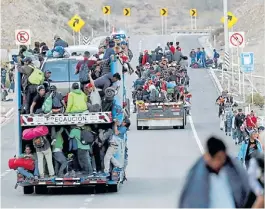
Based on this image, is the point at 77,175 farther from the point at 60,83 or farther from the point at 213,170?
the point at 213,170

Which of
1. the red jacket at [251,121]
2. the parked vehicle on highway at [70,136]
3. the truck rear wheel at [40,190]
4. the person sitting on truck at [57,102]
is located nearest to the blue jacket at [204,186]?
the parked vehicle on highway at [70,136]

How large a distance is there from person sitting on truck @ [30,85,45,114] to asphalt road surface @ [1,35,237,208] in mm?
1869

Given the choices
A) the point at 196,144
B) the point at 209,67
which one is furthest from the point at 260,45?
the point at 196,144

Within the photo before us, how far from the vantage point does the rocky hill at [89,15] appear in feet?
313

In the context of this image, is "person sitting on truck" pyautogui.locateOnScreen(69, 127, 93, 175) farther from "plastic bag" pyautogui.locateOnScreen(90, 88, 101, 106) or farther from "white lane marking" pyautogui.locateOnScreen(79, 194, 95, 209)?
"plastic bag" pyautogui.locateOnScreen(90, 88, 101, 106)

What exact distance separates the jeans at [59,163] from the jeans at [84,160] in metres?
0.33

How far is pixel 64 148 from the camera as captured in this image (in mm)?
24547

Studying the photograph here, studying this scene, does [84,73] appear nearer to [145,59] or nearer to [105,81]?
[105,81]

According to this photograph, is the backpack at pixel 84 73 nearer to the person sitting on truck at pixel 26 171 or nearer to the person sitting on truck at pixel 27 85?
the person sitting on truck at pixel 27 85

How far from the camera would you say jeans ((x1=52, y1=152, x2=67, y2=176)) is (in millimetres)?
24156

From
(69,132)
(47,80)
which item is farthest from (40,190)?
(47,80)

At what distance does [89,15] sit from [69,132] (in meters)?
105

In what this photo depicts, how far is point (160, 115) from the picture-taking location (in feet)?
147

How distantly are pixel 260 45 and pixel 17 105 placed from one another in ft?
244
